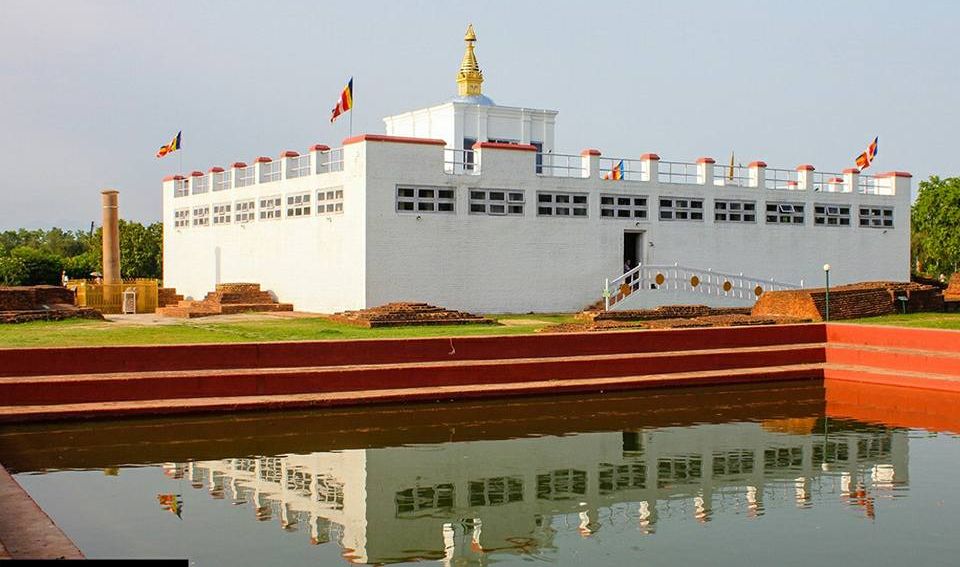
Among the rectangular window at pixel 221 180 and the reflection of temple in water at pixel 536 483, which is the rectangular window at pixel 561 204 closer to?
the rectangular window at pixel 221 180

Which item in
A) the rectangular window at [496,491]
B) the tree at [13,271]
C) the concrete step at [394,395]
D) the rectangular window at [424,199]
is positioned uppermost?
the rectangular window at [424,199]

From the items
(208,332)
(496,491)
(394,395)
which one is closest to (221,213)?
(208,332)

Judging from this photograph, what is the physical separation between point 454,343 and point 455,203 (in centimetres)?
1034

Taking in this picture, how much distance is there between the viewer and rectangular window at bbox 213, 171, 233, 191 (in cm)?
3697

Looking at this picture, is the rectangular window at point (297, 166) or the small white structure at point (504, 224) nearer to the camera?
the small white structure at point (504, 224)

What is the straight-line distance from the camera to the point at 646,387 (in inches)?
800

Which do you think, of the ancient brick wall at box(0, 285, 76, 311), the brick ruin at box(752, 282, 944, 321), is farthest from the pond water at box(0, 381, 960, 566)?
the ancient brick wall at box(0, 285, 76, 311)

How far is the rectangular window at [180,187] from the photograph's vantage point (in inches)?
1608

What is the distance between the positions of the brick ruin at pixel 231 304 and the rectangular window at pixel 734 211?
14.3 m

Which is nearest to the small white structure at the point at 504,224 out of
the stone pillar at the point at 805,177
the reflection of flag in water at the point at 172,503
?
the stone pillar at the point at 805,177

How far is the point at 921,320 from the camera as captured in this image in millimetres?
26391

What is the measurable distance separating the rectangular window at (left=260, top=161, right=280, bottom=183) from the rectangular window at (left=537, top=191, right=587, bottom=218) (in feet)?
28.6

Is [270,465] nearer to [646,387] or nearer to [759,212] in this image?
→ [646,387]

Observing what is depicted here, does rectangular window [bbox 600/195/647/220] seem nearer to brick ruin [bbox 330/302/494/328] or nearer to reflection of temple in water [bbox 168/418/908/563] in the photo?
brick ruin [bbox 330/302/494/328]
